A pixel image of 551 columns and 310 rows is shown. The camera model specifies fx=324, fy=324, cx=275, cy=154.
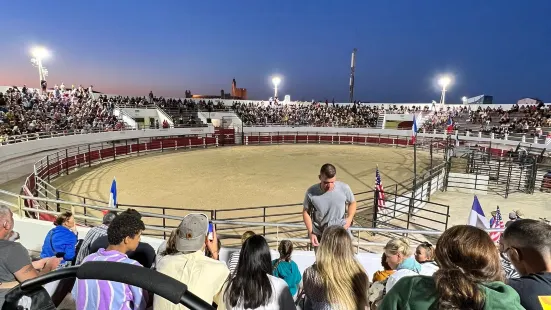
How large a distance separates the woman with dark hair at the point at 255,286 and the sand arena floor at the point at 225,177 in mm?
8875

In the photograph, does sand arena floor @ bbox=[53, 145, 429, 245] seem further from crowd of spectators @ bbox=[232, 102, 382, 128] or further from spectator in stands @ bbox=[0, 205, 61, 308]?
crowd of spectators @ bbox=[232, 102, 382, 128]

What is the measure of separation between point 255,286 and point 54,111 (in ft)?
109

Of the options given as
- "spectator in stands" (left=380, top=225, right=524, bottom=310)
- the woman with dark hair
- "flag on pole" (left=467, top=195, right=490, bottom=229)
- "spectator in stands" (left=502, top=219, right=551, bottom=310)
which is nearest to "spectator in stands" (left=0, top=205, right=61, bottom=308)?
the woman with dark hair

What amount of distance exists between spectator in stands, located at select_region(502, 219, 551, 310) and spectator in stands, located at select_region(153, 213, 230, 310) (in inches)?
74.8

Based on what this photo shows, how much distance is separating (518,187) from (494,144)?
Result: 17.2 m

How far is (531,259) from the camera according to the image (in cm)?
207

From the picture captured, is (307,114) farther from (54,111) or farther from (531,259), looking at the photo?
(531,259)

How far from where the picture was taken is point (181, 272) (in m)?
2.36

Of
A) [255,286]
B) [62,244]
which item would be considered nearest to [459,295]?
[255,286]

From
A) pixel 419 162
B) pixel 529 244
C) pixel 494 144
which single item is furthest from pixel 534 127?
pixel 529 244

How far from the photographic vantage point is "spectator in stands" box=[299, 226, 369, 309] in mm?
2512

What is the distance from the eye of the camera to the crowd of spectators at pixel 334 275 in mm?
1557

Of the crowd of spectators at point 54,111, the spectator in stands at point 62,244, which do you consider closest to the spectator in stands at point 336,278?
the spectator in stands at point 62,244

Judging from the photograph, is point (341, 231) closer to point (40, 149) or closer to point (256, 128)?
point (40, 149)
